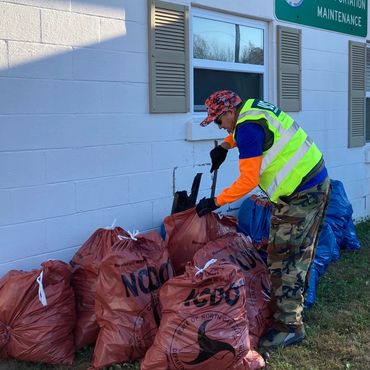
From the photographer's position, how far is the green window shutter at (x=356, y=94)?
7805 mm

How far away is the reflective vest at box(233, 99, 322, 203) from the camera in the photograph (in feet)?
13.1

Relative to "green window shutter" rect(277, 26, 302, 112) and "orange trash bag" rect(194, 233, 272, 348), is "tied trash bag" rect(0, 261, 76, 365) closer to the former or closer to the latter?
"orange trash bag" rect(194, 233, 272, 348)

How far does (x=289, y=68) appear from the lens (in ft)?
21.6

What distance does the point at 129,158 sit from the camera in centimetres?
487

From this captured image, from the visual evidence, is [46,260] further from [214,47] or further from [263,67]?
[263,67]

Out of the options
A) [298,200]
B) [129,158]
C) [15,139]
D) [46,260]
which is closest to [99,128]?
[129,158]

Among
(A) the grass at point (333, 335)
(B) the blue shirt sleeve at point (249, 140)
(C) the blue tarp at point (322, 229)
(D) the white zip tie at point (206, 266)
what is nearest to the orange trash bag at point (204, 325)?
(D) the white zip tie at point (206, 266)

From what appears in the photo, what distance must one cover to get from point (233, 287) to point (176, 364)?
1.88 feet

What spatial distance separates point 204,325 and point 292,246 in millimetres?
915

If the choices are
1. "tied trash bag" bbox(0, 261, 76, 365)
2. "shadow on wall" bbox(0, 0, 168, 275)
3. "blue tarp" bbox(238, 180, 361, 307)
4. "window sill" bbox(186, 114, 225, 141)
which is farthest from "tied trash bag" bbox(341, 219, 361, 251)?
"tied trash bag" bbox(0, 261, 76, 365)

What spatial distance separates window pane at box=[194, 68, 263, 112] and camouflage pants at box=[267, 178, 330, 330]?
1.89 meters

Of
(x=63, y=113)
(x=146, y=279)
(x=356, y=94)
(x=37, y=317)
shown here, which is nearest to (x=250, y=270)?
(x=146, y=279)

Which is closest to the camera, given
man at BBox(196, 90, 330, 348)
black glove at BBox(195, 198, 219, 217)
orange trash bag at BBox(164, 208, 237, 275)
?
man at BBox(196, 90, 330, 348)

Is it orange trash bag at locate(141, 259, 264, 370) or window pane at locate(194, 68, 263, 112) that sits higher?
window pane at locate(194, 68, 263, 112)
